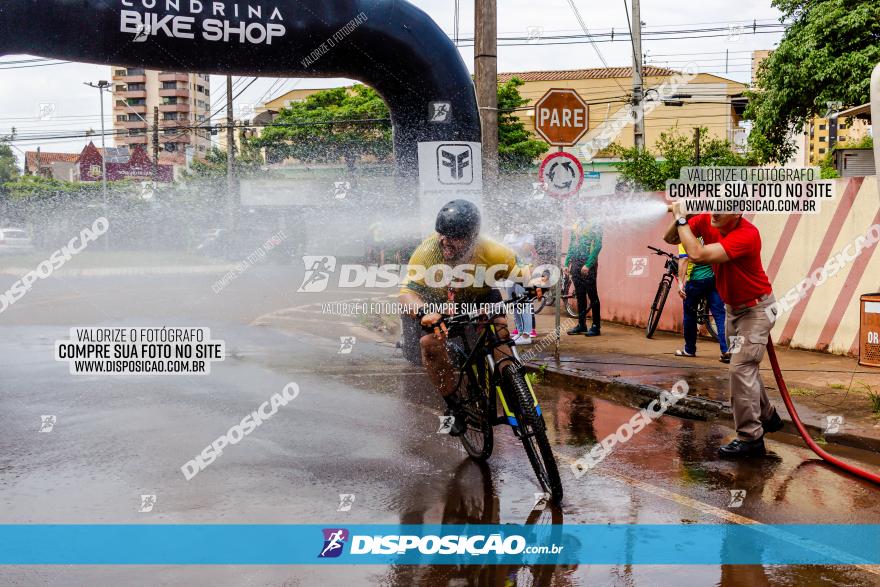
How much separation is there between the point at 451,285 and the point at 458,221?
1.86 ft

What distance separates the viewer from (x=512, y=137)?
48.1m

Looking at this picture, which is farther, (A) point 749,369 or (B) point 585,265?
(B) point 585,265

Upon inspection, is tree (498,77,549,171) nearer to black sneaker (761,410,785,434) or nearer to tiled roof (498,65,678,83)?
tiled roof (498,65,678,83)

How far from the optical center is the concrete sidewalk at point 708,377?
25.8 feet

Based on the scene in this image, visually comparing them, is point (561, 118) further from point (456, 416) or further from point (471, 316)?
point (471, 316)

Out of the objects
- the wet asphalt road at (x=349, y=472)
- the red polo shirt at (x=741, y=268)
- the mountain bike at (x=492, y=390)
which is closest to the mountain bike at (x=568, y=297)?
the wet asphalt road at (x=349, y=472)

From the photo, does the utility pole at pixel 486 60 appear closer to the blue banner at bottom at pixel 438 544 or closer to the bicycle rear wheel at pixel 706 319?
the bicycle rear wheel at pixel 706 319

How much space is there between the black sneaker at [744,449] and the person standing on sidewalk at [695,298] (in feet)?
13.5

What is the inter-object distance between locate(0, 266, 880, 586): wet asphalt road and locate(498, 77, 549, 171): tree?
37071mm

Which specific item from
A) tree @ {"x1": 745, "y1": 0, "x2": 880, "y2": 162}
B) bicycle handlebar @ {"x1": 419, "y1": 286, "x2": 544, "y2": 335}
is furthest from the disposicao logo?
tree @ {"x1": 745, "y1": 0, "x2": 880, "y2": 162}

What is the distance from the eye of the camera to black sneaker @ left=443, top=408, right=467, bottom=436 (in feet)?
22.7

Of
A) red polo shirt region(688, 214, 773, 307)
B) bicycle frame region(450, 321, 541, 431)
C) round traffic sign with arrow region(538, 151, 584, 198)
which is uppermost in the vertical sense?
round traffic sign with arrow region(538, 151, 584, 198)

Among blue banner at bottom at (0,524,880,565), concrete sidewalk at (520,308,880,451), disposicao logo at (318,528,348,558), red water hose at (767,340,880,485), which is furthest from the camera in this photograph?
concrete sidewalk at (520,308,880,451)

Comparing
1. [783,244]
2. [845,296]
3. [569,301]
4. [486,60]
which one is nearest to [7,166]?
[569,301]
